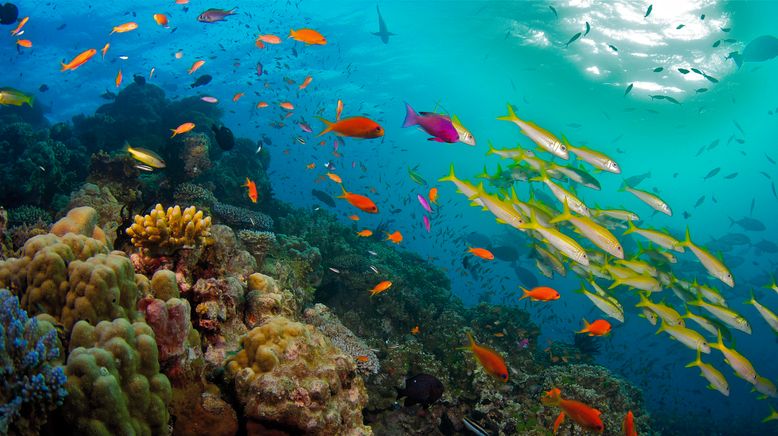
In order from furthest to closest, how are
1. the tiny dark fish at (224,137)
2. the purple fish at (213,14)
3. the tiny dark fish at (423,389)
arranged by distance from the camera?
the purple fish at (213,14) < the tiny dark fish at (224,137) < the tiny dark fish at (423,389)

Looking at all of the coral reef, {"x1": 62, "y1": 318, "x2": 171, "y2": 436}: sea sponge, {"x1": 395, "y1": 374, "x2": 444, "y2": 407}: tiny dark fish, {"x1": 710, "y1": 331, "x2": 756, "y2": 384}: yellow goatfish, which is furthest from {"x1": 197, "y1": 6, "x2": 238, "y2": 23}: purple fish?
{"x1": 710, "y1": 331, "x2": 756, "y2": 384}: yellow goatfish

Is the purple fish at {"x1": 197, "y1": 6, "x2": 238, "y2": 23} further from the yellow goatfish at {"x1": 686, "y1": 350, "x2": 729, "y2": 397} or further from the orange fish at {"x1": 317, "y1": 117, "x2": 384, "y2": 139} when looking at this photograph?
the yellow goatfish at {"x1": 686, "y1": 350, "x2": 729, "y2": 397}

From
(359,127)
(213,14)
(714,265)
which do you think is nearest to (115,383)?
(359,127)

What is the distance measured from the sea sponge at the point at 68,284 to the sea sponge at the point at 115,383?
0.89 ft

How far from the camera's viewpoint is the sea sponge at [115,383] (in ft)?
6.70

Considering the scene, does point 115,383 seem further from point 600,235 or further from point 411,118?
point 600,235

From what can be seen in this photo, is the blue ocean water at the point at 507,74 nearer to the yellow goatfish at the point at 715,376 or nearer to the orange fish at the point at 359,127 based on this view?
the yellow goatfish at the point at 715,376

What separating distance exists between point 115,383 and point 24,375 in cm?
41

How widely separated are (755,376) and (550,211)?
5239 mm

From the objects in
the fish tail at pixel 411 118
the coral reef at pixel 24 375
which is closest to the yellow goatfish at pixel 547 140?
the fish tail at pixel 411 118

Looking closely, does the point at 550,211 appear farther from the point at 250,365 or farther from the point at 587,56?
the point at 587,56

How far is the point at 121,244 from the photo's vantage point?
4.37 meters

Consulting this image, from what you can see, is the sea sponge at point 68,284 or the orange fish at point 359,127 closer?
the sea sponge at point 68,284

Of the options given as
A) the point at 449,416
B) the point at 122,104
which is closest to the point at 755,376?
the point at 449,416
